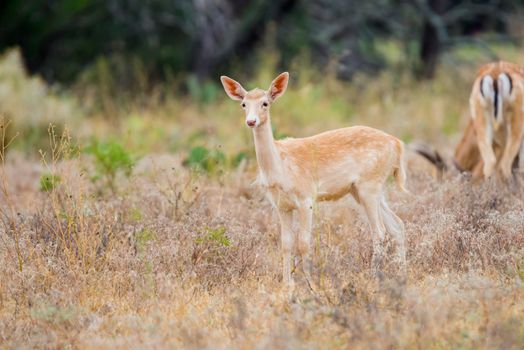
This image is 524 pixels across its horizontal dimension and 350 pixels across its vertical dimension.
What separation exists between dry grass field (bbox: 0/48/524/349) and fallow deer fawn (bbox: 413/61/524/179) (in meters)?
0.62

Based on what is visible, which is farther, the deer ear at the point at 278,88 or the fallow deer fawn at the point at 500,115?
the fallow deer fawn at the point at 500,115

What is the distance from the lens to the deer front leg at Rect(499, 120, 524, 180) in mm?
9164

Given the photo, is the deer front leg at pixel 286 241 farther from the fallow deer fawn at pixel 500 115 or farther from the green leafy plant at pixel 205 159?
the fallow deer fawn at pixel 500 115

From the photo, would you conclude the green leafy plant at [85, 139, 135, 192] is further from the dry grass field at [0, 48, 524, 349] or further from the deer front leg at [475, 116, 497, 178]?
the deer front leg at [475, 116, 497, 178]

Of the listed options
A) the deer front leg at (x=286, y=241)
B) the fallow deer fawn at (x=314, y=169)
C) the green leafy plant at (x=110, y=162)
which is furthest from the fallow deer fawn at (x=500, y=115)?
the green leafy plant at (x=110, y=162)

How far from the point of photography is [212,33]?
18.2 m

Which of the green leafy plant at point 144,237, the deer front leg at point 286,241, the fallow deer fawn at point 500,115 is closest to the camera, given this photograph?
the deer front leg at point 286,241

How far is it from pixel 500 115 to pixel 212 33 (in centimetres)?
1010

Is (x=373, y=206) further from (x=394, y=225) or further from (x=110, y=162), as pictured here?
(x=110, y=162)

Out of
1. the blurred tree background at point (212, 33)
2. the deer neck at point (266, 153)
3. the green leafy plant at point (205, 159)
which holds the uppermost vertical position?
the blurred tree background at point (212, 33)

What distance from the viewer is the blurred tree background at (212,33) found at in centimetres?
1748

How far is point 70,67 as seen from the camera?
18203 millimetres

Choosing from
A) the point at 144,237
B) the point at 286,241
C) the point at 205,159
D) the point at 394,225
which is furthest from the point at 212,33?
the point at 286,241

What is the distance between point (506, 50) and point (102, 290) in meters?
16.8
